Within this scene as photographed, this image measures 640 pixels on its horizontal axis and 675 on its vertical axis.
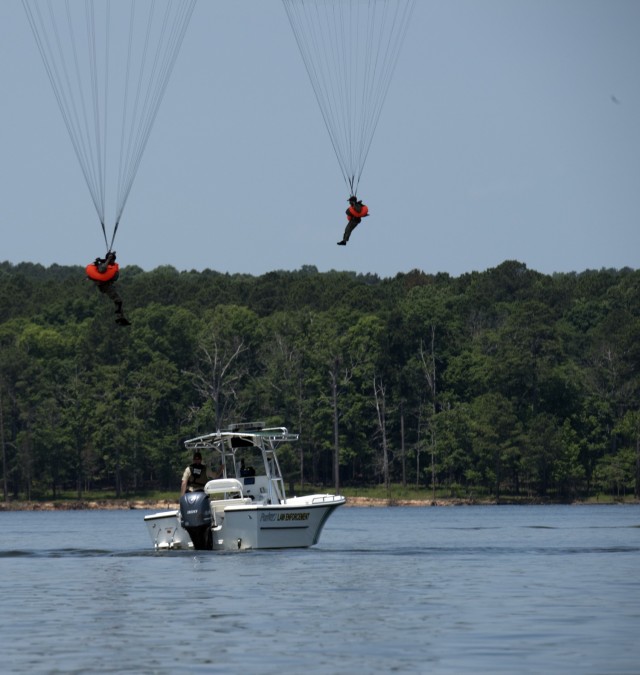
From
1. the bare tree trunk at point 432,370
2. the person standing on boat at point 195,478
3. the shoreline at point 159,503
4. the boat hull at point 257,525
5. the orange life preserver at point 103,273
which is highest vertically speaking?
the bare tree trunk at point 432,370

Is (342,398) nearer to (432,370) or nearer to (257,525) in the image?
(432,370)

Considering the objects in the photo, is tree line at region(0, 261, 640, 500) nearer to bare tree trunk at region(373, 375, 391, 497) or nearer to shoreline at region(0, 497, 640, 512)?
bare tree trunk at region(373, 375, 391, 497)

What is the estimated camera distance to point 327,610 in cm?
3328

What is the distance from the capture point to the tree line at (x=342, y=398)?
14425cm

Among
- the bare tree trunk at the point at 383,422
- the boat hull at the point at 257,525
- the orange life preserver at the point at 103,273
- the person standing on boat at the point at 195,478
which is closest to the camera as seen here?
the orange life preserver at the point at 103,273

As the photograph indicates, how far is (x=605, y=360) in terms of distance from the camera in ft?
502

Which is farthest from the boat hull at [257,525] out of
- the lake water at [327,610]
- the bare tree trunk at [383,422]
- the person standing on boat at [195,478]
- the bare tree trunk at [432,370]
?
the bare tree trunk at [432,370]

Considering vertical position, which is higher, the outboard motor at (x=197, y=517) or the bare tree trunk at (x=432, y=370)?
the bare tree trunk at (x=432, y=370)

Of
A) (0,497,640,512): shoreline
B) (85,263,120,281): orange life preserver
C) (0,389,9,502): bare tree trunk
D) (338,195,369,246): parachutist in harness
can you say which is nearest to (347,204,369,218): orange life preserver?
(338,195,369,246): parachutist in harness

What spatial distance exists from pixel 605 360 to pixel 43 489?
53.7m

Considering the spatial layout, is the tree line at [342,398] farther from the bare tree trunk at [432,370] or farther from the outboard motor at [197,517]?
the outboard motor at [197,517]

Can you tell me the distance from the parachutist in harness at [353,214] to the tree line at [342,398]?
95.7 meters

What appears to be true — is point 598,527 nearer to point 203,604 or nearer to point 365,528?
point 365,528

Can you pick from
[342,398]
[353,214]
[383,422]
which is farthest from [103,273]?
[383,422]
